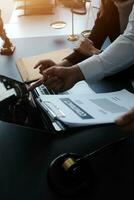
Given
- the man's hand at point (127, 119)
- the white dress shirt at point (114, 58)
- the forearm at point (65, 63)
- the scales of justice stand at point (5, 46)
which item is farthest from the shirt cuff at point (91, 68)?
the scales of justice stand at point (5, 46)

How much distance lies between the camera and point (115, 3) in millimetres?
1340

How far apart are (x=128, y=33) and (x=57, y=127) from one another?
0.49 meters

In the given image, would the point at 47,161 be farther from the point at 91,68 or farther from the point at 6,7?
the point at 6,7

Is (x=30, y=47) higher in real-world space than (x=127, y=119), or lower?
lower

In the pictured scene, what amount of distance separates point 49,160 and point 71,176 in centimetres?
10

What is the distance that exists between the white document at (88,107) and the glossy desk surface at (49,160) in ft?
0.14

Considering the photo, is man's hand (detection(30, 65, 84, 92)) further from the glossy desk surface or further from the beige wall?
the beige wall

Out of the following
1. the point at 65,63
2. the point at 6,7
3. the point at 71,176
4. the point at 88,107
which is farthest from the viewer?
the point at 6,7

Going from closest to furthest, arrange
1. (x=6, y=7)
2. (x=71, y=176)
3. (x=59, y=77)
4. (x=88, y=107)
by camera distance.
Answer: (x=71, y=176)
(x=88, y=107)
(x=59, y=77)
(x=6, y=7)

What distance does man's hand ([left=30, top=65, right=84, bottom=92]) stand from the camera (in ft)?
3.38

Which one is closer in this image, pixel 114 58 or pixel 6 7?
pixel 114 58

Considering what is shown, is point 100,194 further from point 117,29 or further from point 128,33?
point 117,29

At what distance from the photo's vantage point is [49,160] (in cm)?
77

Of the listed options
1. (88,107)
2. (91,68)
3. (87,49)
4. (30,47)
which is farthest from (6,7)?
(88,107)
